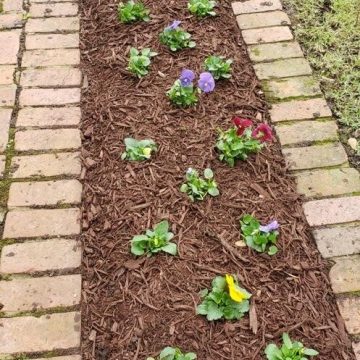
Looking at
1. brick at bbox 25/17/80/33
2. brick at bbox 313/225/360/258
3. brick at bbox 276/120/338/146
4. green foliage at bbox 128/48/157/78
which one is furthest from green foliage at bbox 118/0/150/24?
brick at bbox 313/225/360/258

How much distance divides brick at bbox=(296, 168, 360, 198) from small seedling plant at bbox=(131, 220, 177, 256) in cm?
58

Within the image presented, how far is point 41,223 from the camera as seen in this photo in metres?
2.39

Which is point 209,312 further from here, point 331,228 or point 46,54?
point 46,54

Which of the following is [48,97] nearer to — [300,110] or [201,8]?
[201,8]

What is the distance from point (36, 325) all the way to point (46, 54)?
149 cm

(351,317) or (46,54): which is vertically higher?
(46,54)

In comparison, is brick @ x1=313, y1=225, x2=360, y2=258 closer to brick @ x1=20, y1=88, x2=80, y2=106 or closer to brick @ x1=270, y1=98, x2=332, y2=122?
brick @ x1=270, y1=98, x2=332, y2=122

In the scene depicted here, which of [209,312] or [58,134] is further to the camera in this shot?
[58,134]

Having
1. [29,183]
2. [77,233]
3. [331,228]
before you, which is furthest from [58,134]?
[331,228]

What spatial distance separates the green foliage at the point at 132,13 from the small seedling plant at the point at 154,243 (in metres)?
1.38

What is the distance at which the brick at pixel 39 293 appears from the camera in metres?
2.16

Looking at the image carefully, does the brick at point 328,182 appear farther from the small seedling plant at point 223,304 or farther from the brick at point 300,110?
the small seedling plant at point 223,304

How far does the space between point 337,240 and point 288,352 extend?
1.73ft

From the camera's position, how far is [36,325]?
6.89 ft
